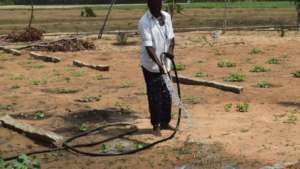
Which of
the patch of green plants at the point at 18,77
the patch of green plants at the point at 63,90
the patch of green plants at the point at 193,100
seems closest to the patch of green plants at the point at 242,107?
the patch of green plants at the point at 193,100

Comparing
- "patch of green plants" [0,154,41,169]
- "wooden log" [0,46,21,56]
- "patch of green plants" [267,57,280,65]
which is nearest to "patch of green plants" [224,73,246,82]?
"patch of green plants" [267,57,280,65]

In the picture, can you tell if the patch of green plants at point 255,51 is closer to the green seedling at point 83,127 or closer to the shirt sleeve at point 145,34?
the green seedling at point 83,127

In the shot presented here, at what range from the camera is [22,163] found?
20.3 feet

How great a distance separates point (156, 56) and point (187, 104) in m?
2.46

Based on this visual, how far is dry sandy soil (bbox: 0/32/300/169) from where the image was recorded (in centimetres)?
662

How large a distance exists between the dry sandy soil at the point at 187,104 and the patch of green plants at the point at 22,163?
19 cm

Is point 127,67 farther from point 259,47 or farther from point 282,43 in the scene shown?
point 282,43

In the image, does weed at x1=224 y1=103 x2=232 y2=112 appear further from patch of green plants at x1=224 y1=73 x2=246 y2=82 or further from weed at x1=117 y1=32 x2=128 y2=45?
weed at x1=117 y1=32 x2=128 y2=45

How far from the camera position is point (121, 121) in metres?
8.45

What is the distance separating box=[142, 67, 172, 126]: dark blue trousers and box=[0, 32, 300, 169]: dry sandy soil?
0.25 meters

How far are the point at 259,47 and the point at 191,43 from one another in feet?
8.61

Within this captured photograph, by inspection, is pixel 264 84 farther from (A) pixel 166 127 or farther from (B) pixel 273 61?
(A) pixel 166 127

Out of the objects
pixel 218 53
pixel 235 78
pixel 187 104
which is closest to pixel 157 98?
pixel 187 104

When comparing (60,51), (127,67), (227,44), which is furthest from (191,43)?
(127,67)
